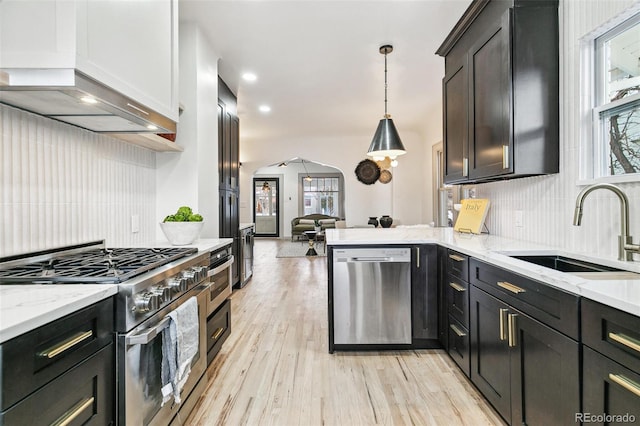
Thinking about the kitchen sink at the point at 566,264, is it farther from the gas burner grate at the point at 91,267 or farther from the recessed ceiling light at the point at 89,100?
the recessed ceiling light at the point at 89,100

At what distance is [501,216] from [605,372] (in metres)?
1.81

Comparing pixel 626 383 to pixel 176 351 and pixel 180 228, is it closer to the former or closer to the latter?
pixel 176 351

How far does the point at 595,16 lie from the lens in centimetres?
167

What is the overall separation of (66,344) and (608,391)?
5.34 ft

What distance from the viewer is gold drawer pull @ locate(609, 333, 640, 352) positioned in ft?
2.92

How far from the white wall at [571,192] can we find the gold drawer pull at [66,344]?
2.23m

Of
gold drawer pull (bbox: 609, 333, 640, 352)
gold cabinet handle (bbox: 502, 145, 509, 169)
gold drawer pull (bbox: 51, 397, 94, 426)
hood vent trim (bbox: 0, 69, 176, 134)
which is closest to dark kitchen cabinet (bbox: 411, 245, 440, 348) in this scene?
gold cabinet handle (bbox: 502, 145, 509, 169)

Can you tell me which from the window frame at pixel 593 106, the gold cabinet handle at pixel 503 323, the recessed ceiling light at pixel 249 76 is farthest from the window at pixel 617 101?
the recessed ceiling light at pixel 249 76

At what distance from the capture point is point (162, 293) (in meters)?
1.41

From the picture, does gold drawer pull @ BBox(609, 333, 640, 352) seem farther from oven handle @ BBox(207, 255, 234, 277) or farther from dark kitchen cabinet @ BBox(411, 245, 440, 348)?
oven handle @ BBox(207, 255, 234, 277)

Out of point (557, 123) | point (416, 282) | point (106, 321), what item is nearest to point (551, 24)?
point (557, 123)

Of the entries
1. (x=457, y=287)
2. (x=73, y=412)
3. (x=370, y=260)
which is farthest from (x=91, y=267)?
(x=457, y=287)

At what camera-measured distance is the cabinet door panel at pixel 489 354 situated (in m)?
1.61

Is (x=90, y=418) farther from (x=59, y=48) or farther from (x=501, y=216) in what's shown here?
(x=501, y=216)
